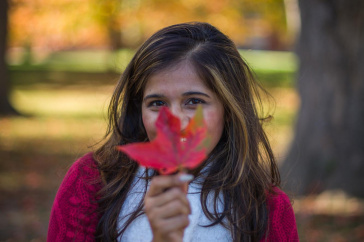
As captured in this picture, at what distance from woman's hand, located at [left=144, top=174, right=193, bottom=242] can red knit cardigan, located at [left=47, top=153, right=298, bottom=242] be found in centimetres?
70

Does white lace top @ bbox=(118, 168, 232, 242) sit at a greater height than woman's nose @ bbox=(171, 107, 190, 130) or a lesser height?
lesser

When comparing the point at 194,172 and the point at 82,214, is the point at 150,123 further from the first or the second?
the point at 82,214

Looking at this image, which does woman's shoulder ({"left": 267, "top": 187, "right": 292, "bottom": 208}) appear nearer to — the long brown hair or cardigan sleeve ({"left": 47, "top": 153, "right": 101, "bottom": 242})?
the long brown hair

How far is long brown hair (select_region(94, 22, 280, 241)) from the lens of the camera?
1.91 metres

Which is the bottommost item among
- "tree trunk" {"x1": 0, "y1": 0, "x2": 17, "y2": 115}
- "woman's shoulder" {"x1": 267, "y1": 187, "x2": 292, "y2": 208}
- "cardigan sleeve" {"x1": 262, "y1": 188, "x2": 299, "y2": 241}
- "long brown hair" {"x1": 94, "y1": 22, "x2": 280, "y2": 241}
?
"tree trunk" {"x1": 0, "y1": 0, "x2": 17, "y2": 115}

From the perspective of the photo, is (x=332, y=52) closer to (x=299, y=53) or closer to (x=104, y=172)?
(x=299, y=53)

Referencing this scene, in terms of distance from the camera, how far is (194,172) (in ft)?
6.51

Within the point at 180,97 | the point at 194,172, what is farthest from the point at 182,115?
the point at 194,172

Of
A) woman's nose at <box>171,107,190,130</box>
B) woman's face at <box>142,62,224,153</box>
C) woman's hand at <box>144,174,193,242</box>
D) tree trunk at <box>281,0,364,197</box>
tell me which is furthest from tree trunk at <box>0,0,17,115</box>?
woman's hand at <box>144,174,193,242</box>

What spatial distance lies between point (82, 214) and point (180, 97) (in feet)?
1.93

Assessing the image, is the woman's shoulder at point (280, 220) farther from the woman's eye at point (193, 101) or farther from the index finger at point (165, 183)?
the index finger at point (165, 183)

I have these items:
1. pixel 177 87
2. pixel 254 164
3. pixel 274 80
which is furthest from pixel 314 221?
pixel 274 80

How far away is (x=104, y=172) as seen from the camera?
6.70 feet

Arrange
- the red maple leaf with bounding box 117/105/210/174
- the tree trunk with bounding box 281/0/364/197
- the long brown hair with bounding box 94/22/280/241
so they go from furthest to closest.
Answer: the tree trunk with bounding box 281/0/364/197 < the long brown hair with bounding box 94/22/280/241 < the red maple leaf with bounding box 117/105/210/174
